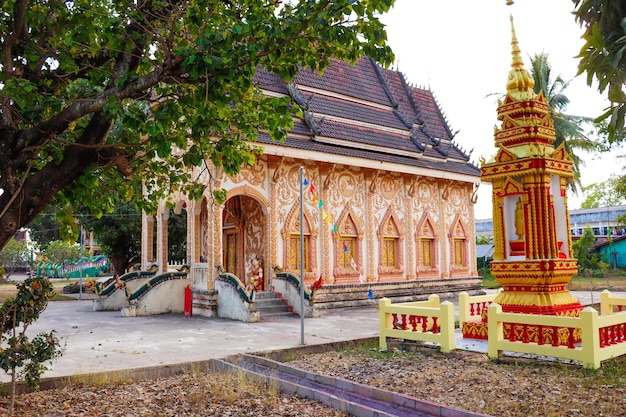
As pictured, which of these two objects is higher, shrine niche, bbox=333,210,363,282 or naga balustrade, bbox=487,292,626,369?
shrine niche, bbox=333,210,363,282

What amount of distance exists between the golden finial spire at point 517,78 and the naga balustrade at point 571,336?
4639 mm

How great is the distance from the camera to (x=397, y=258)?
19906mm

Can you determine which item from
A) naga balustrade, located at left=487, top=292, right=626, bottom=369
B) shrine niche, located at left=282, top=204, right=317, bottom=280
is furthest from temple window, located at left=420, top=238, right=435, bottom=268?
naga balustrade, located at left=487, top=292, right=626, bottom=369

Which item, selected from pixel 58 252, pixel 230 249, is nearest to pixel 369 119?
pixel 230 249

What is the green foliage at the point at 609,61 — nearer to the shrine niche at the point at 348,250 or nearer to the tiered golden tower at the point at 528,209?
the tiered golden tower at the point at 528,209

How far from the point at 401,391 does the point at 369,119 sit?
14662 millimetres

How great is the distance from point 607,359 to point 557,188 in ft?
13.1

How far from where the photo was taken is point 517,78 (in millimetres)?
10906

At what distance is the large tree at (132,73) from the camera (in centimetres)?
555

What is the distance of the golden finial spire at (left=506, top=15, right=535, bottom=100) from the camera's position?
425 inches

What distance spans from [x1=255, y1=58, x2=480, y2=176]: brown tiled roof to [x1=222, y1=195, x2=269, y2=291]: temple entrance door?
270 cm

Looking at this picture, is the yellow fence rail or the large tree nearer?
the large tree

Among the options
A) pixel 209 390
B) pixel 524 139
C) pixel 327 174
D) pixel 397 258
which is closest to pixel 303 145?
pixel 327 174

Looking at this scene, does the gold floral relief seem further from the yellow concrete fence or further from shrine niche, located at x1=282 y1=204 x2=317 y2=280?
the yellow concrete fence
